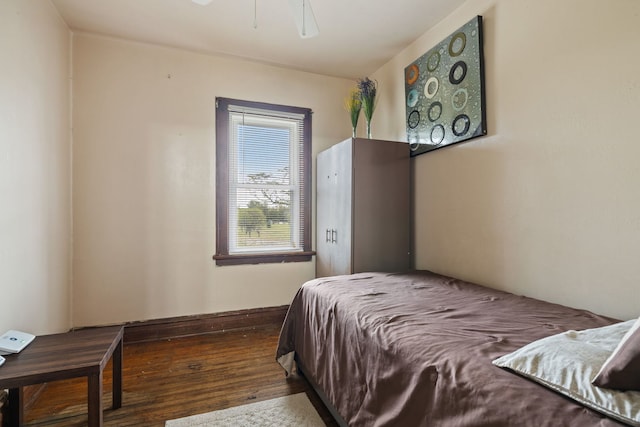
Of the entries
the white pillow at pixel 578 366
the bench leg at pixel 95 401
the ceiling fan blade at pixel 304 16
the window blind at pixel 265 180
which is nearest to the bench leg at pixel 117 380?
the bench leg at pixel 95 401

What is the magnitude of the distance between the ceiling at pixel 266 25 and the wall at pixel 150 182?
0.22m

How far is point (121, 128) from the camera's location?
9.36ft

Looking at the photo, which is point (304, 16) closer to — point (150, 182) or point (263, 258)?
point (150, 182)

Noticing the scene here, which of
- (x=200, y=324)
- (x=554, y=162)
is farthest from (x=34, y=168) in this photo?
(x=554, y=162)

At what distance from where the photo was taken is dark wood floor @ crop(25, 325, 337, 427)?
1.84m

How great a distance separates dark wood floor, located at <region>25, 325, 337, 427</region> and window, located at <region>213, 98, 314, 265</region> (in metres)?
0.89

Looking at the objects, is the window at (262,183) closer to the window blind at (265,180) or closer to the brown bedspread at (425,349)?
the window blind at (265,180)

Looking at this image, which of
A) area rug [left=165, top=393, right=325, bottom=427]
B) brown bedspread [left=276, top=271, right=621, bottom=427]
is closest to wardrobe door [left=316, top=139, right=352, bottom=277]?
brown bedspread [left=276, top=271, right=621, bottom=427]

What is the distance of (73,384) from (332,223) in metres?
2.30

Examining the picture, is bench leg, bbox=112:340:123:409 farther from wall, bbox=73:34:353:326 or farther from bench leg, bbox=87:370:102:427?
wall, bbox=73:34:353:326

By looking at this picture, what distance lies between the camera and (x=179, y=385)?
215cm

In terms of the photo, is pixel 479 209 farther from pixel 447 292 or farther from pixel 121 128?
pixel 121 128

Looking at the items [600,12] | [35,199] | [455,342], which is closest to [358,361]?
[455,342]

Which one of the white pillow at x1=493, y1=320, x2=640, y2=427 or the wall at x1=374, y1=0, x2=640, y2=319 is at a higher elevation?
the wall at x1=374, y1=0, x2=640, y2=319
